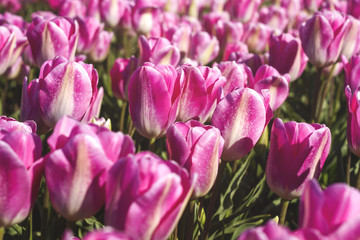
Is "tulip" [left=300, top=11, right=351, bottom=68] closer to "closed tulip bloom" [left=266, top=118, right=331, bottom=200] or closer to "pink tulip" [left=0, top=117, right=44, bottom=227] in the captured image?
"closed tulip bloom" [left=266, top=118, right=331, bottom=200]

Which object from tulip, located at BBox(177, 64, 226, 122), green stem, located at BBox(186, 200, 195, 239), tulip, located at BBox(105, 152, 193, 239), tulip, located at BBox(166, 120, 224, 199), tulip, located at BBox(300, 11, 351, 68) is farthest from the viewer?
tulip, located at BBox(300, 11, 351, 68)

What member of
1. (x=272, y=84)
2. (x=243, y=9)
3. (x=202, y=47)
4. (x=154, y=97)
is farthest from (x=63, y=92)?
(x=243, y=9)

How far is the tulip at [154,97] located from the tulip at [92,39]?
3.99 feet

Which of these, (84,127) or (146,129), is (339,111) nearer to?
(146,129)

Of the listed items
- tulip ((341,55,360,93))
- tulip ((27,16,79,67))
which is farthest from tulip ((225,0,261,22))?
tulip ((27,16,79,67))

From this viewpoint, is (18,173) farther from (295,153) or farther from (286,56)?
(286,56)

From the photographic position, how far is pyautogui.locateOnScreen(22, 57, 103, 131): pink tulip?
→ 4.00 ft

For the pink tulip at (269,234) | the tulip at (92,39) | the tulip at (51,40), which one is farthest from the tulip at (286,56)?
the pink tulip at (269,234)

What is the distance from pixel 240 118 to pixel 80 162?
0.48 metres

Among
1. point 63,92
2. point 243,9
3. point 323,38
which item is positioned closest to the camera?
point 63,92

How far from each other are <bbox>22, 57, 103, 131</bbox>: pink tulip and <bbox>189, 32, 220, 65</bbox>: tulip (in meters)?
1.15

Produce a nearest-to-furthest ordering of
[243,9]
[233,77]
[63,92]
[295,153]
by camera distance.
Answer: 1. [295,153]
2. [63,92]
3. [233,77]
4. [243,9]

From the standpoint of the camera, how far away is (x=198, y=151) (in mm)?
1001

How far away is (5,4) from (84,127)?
460cm
